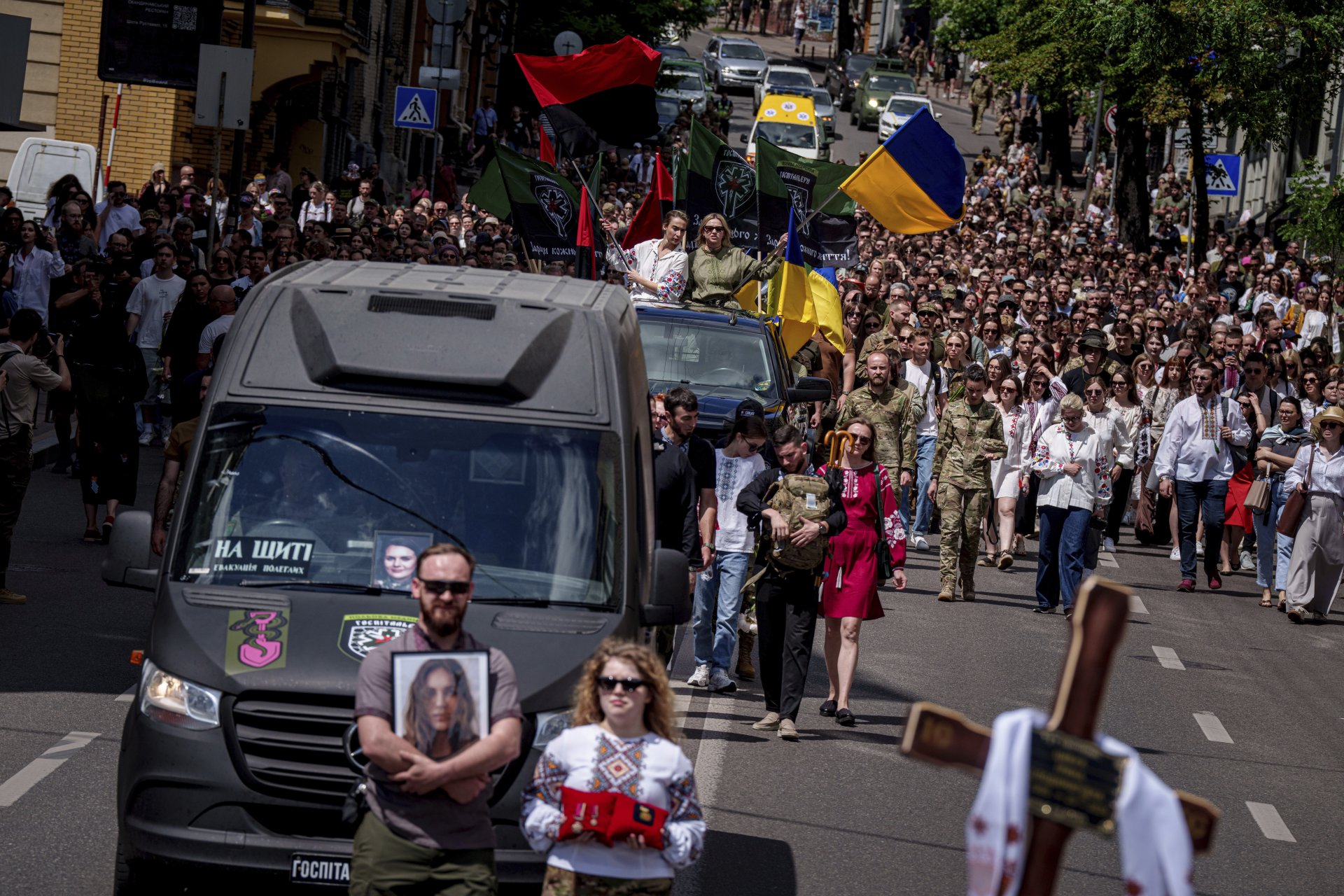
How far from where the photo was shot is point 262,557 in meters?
7.29

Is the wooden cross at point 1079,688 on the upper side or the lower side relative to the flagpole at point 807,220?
lower

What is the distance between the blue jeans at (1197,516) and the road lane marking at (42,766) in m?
11.3

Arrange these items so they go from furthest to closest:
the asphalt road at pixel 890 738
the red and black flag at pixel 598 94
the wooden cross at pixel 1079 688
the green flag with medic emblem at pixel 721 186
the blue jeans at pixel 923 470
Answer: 1. the red and black flag at pixel 598 94
2. the green flag with medic emblem at pixel 721 186
3. the blue jeans at pixel 923 470
4. the asphalt road at pixel 890 738
5. the wooden cross at pixel 1079 688

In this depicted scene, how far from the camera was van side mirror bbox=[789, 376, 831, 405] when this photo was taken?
1544 centimetres

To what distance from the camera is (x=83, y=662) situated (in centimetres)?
1138

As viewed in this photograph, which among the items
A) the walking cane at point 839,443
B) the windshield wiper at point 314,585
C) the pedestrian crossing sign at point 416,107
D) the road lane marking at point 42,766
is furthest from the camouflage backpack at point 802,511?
the pedestrian crossing sign at point 416,107

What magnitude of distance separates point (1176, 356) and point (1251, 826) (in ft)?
36.3

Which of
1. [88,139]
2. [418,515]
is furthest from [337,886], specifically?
[88,139]

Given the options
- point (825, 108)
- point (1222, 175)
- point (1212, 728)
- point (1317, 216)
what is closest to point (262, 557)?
point (1212, 728)

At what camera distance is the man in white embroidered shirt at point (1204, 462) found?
18406 millimetres

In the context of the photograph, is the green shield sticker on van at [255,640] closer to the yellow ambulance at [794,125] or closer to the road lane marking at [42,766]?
the road lane marking at [42,766]

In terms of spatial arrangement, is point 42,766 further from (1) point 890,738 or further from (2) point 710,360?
(2) point 710,360

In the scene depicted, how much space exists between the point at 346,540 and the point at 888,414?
914 cm

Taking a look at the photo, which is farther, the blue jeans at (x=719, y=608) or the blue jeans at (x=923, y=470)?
the blue jeans at (x=923, y=470)
